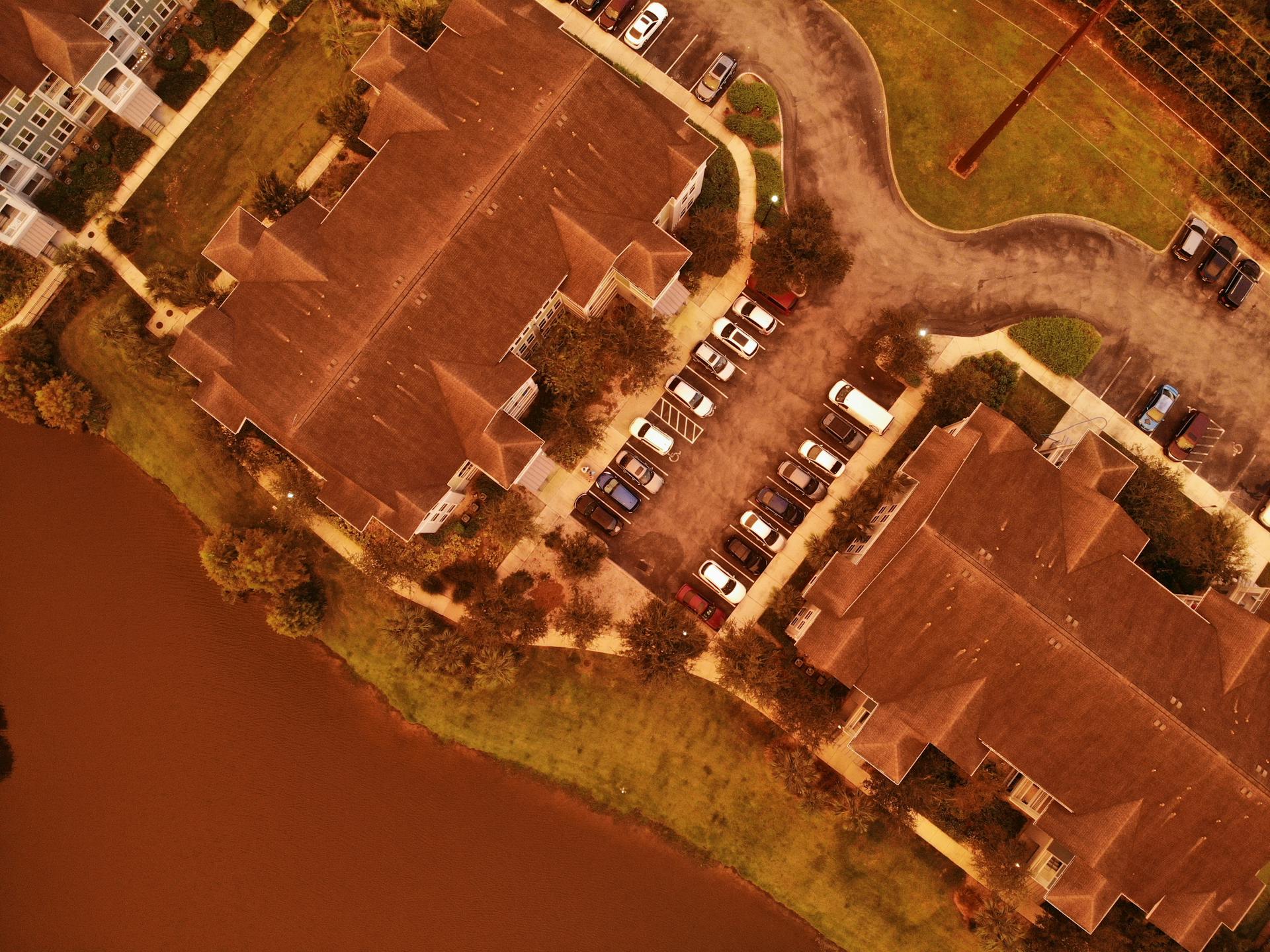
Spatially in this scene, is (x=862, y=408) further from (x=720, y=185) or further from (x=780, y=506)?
(x=720, y=185)

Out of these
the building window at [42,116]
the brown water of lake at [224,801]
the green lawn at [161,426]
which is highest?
the building window at [42,116]

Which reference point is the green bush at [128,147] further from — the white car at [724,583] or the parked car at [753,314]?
the white car at [724,583]

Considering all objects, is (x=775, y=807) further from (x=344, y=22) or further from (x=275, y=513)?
(x=344, y=22)

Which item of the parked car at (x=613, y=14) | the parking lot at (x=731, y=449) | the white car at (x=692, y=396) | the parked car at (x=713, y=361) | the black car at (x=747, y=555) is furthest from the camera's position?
the parked car at (x=613, y=14)

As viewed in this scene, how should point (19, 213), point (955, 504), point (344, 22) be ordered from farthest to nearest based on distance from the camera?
point (344, 22)
point (19, 213)
point (955, 504)

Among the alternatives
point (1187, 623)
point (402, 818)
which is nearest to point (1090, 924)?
point (1187, 623)

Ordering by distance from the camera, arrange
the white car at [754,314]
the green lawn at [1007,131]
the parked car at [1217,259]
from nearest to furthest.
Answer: the white car at [754,314] → the parked car at [1217,259] → the green lawn at [1007,131]

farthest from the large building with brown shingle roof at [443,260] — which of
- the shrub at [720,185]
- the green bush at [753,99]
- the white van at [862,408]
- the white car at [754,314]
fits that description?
the white van at [862,408]
